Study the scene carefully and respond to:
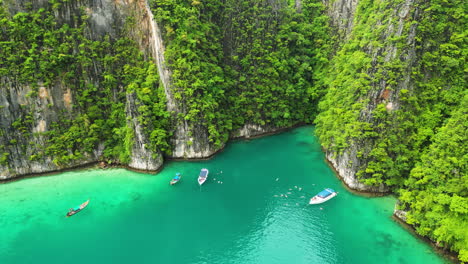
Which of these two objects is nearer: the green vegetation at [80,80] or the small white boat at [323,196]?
the small white boat at [323,196]

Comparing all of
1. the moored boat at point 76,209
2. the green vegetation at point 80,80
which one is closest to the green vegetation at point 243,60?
the green vegetation at point 80,80

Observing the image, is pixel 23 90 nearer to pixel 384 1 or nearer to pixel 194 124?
pixel 194 124

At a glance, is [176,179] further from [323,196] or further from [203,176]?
[323,196]

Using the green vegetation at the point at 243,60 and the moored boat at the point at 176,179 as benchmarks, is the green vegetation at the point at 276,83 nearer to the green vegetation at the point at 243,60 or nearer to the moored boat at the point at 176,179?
the green vegetation at the point at 243,60

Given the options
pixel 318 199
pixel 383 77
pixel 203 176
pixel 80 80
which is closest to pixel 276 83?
pixel 383 77

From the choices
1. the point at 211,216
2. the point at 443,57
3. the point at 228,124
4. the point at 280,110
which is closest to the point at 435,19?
the point at 443,57
